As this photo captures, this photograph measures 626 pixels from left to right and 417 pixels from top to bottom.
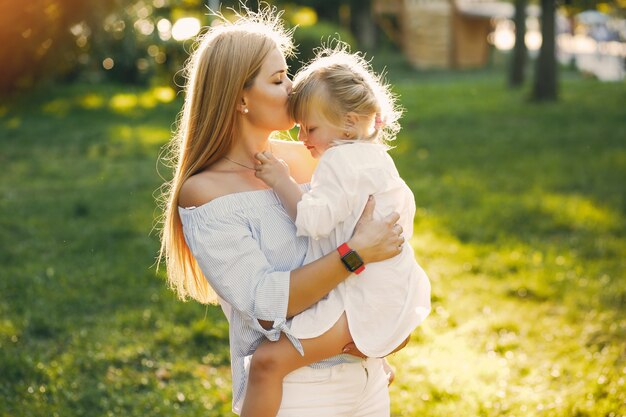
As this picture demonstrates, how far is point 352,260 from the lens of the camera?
2133 millimetres

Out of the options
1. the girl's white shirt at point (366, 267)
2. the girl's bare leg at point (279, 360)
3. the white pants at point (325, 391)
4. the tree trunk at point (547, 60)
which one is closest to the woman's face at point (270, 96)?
the girl's white shirt at point (366, 267)

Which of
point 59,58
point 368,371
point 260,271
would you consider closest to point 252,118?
point 260,271

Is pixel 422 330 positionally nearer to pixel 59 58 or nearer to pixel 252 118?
pixel 252 118

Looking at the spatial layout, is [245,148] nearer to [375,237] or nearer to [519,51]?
[375,237]

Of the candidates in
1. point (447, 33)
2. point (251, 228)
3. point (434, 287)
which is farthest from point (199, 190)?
point (447, 33)

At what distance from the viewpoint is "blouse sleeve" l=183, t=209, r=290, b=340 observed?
214cm

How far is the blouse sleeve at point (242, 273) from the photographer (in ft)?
7.04

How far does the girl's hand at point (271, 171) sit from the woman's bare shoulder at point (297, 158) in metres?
0.33

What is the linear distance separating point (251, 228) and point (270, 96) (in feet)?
1.30

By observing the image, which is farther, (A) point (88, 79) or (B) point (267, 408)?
(A) point (88, 79)

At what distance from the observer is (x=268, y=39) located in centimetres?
234

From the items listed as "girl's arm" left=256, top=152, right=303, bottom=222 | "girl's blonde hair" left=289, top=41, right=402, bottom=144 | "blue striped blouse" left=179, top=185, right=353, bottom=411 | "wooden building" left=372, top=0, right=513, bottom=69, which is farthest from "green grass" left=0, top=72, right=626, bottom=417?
"wooden building" left=372, top=0, right=513, bottom=69

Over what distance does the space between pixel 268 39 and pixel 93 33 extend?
5.17 metres

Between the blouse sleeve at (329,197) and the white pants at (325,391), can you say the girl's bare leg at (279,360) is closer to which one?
the white pants at (325,391)
